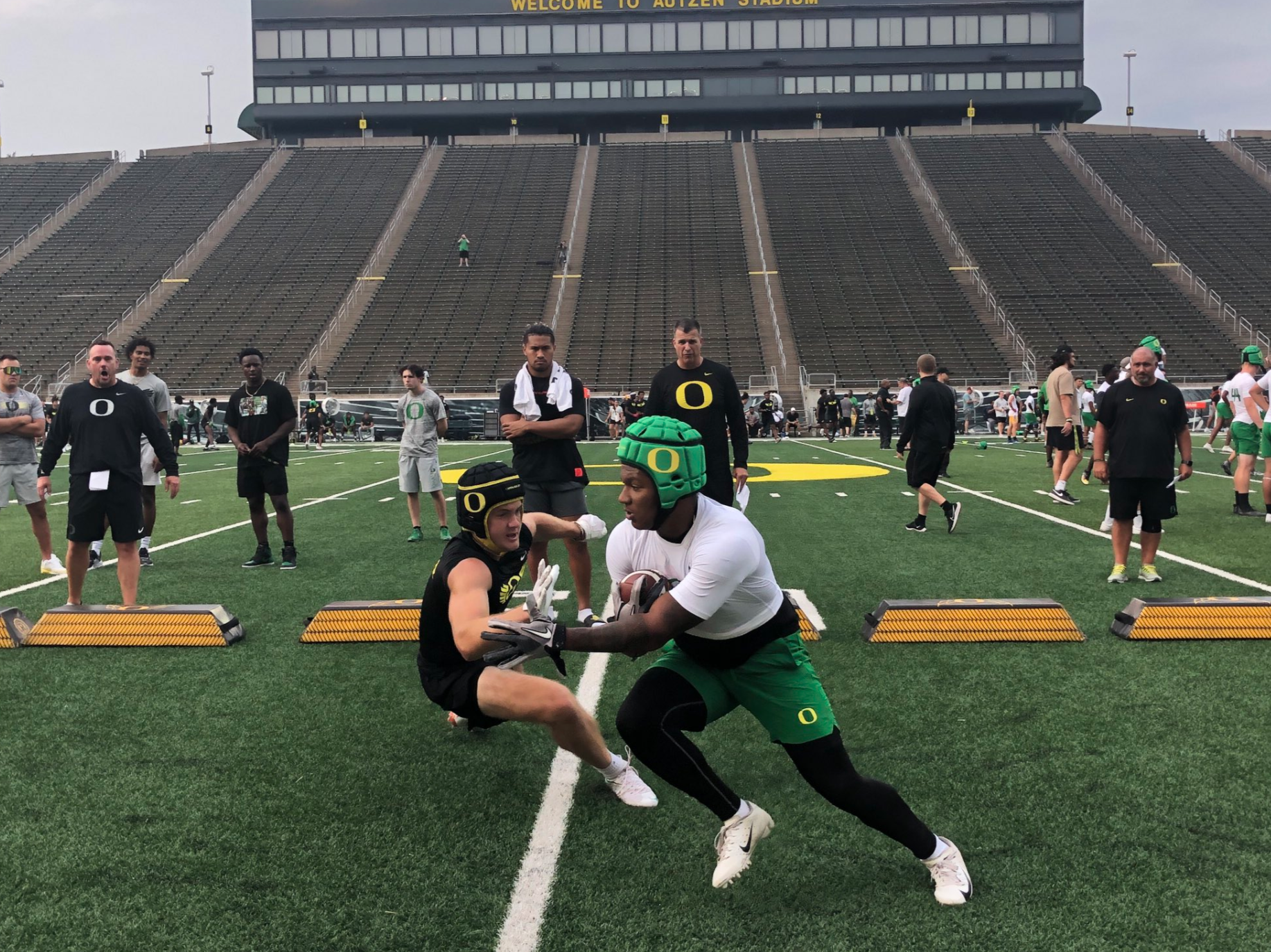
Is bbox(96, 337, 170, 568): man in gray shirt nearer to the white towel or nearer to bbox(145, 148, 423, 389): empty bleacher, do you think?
the white towel

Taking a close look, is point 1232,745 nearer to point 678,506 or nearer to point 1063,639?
point 1063,639

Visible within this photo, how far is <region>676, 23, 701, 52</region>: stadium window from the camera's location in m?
60.7

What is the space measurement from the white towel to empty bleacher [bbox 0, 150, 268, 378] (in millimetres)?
39609

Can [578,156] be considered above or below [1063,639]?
above

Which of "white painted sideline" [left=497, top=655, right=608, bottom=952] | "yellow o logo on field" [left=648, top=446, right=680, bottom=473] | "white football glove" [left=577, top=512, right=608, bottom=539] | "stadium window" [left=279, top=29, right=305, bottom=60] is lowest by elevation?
"white painted sideline" [left=497, top=655, right=608, bottom=952]

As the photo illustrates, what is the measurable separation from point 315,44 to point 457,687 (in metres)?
66.1

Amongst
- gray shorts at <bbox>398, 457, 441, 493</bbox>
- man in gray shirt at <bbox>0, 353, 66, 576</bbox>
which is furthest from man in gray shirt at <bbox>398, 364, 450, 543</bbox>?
man in gray shirt at <bbox>0, 353, 66, 576</bbox>

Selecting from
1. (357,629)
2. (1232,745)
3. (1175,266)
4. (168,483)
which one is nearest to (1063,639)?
(1232,745)

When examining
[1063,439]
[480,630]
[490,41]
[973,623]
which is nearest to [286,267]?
[490,41]

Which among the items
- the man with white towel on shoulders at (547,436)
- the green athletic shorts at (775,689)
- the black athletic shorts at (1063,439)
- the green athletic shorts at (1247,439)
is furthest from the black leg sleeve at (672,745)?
the black athletic shorts at (1063,439)

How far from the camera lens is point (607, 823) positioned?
3.89m

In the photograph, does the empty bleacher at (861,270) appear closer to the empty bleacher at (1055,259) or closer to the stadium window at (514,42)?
the empty bleacher at (1055,259)

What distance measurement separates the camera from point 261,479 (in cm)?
969

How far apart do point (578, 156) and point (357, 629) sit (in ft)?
188
